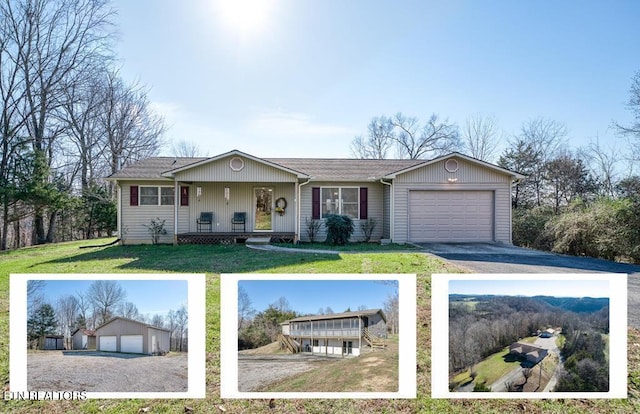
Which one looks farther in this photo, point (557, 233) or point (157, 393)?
point (557, 233)

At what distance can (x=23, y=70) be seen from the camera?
17.0 meters

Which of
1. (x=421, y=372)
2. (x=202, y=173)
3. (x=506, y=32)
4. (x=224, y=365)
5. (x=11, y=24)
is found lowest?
(x=421, y=372)

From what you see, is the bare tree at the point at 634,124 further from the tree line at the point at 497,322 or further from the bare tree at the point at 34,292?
the bare tree at the point at 34,292

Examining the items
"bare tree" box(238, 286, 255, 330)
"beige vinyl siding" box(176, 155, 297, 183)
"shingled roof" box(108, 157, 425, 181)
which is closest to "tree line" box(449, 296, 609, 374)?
"bare tree" box(238, 286, 255, 330)

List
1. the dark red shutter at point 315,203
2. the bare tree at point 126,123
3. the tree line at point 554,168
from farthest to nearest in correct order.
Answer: the bare tree at point 126,123 → the dark red shutter at point 315,203 → the tree line at point 554,168

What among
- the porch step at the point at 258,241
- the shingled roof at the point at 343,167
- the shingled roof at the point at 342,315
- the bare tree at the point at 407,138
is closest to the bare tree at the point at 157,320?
the shingled roof at the point at 342,315

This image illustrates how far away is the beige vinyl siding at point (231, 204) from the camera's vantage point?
41.1 feet

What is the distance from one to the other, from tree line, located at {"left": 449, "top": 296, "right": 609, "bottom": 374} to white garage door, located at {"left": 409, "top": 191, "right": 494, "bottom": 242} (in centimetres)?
937

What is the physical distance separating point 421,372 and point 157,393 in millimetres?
2241

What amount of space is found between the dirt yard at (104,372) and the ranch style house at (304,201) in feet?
29.3

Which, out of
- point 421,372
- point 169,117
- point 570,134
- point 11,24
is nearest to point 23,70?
point 11,24

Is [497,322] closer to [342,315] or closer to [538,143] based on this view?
[342,315]

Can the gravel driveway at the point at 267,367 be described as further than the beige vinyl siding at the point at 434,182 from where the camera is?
No

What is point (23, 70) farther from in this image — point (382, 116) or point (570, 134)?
point (570, 134)
